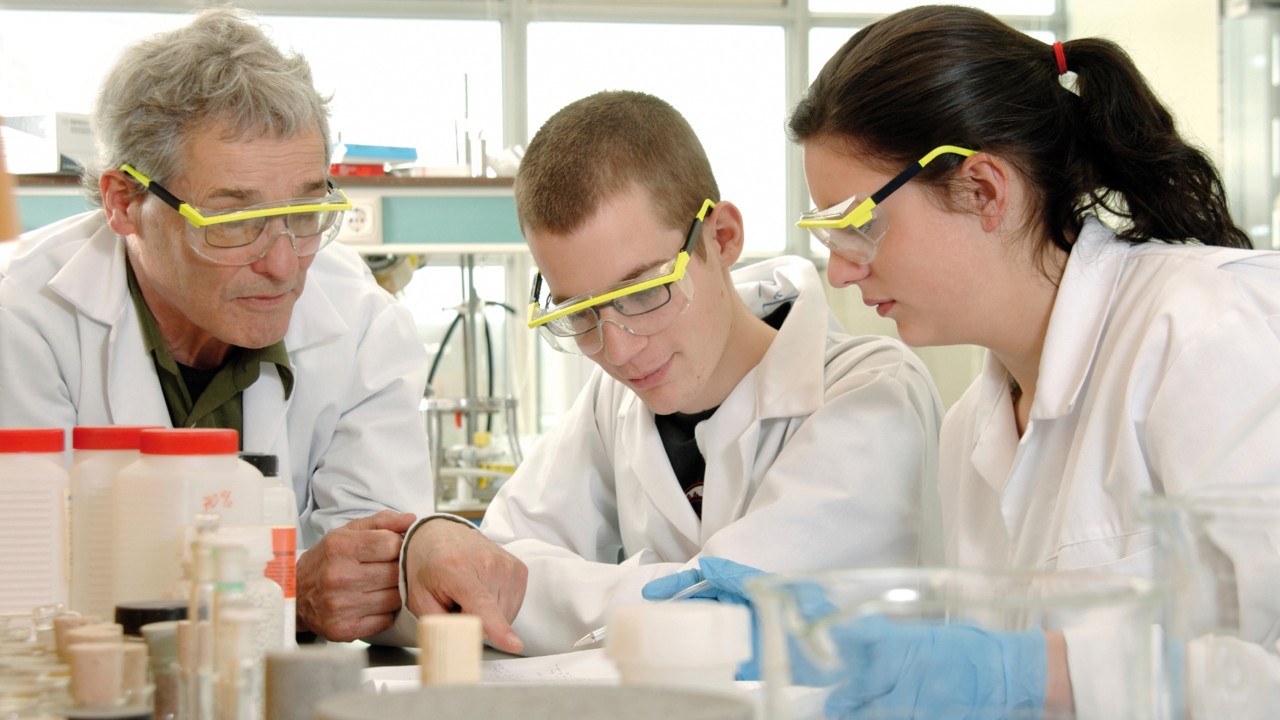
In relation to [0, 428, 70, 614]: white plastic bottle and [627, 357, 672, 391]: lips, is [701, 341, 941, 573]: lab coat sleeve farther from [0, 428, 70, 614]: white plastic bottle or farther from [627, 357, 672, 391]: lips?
[0, 428, 70, 614]: white plastic bottle

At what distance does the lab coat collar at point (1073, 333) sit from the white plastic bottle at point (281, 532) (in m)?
0.85

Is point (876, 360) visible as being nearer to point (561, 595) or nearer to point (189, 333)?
point (561, 595)

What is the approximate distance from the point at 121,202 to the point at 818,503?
116 centimetres

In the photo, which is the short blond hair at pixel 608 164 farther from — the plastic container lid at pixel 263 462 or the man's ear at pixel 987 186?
the plastic container lid at pixel 263 462

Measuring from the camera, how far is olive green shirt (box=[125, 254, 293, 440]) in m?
1.86

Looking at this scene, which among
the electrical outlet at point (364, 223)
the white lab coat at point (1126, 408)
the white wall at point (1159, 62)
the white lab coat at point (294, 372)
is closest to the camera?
the white lab coat at point (1126, 408)

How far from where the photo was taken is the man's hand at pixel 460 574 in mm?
1486

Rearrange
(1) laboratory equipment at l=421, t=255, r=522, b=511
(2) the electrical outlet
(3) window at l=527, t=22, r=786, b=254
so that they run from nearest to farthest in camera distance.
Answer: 1. (2) the electrical outlet
2. (1) laboratory equipment at l=421, t=255, r=522, b=511
3. (3) window at l=527, t=22, r=786, b=254

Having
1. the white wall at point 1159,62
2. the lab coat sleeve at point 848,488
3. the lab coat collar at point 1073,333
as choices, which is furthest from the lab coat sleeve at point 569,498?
the white wall at point 1159,62

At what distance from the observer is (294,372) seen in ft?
6.42

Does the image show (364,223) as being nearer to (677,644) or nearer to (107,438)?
(107,438)

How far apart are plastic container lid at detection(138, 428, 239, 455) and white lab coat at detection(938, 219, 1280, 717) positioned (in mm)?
795

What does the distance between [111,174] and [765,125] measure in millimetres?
4930

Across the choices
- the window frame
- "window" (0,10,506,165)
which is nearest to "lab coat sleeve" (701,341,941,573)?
"window" (0,10,506,165)
